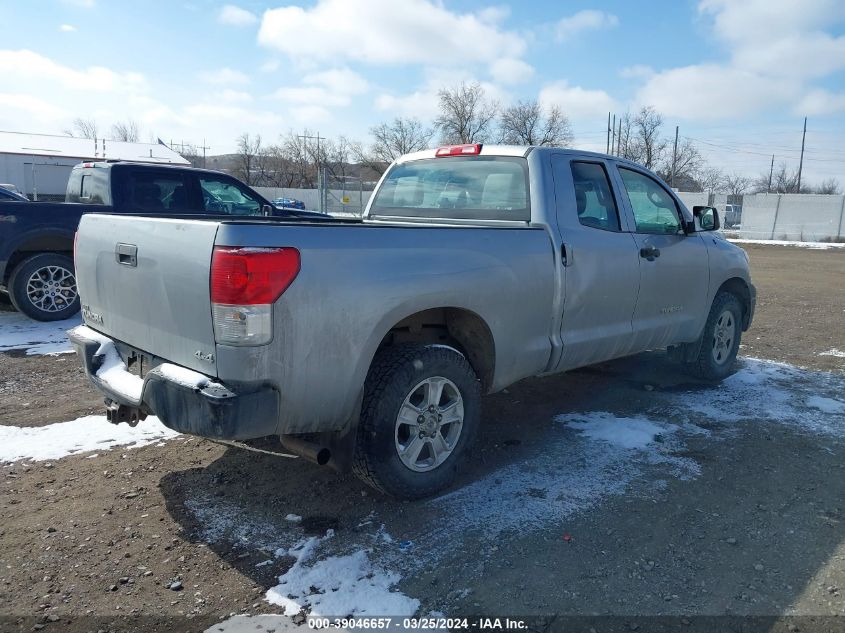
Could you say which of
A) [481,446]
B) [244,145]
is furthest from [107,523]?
[244,145]

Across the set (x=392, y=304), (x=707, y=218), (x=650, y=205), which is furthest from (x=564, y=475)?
(x=707, y=218)

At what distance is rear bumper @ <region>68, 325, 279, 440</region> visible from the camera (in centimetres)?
288

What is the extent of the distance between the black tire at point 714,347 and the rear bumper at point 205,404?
174 inches

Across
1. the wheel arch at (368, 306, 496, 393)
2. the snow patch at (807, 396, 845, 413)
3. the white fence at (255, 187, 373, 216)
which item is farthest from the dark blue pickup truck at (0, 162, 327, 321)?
the white fence at (255, 187, 373, 216)

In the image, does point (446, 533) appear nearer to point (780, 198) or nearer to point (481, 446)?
point (481, 446)

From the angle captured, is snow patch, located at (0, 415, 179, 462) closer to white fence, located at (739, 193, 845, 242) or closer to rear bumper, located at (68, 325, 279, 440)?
rear bumper, located at (68, 325, 279, 440)

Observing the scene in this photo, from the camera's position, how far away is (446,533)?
338 cm

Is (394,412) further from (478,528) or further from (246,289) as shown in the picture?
(246,289)

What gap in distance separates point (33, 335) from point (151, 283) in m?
5.49

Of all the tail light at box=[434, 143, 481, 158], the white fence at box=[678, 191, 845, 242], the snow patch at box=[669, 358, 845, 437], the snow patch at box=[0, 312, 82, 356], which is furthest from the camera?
the white fence at box=[678, 191, 845, 242]

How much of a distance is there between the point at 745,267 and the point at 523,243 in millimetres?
3405

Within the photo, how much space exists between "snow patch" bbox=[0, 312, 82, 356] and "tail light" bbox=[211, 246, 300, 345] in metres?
5.04

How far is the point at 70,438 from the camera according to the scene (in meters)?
4.61

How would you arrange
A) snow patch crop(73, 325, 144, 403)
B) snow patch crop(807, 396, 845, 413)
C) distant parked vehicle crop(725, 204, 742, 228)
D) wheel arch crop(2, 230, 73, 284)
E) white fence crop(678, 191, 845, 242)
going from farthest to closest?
1. distant parked vehicle crop(725, 204, 742, 228)
2. white fence crop(678, 191, 845, 242)
3. wheel arch crop(2, 230, 73, 284)
4. snow patch crop(807, 396, 845, 413)
5. snow patch crop(73, 325, 144, 403)
